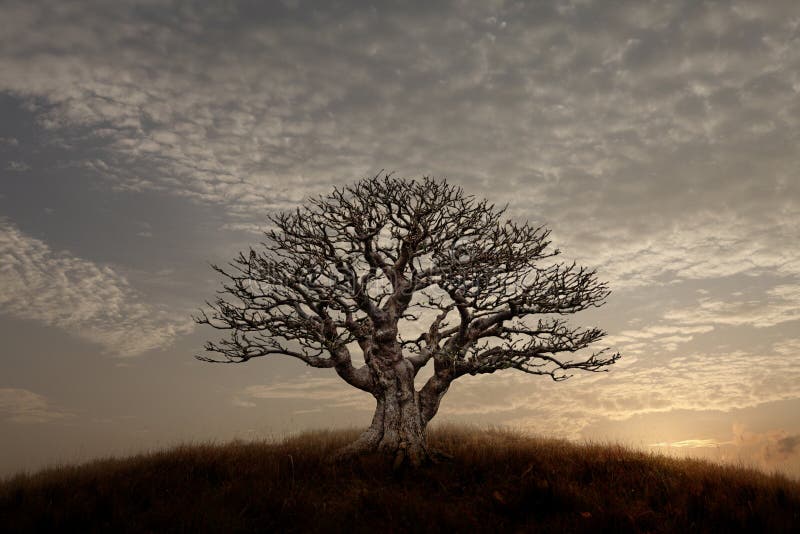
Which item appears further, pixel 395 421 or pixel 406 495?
pixel 395 421

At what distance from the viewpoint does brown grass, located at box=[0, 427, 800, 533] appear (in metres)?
9.58

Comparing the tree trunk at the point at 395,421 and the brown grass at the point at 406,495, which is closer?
the brown grass at the point at 406,495

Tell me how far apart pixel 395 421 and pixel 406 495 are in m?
4.35

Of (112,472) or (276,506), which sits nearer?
(276,506)

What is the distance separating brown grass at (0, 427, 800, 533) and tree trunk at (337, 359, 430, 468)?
0.95 metres

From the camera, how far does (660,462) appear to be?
13820 mm

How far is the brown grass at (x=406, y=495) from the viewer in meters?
9.58

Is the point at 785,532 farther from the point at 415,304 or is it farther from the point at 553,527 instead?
the point at 415,304

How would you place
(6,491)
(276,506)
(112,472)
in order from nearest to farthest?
(276,506) < (6,491) < (112,472)

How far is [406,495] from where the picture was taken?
11.2 m

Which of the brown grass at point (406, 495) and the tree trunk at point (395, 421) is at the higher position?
the tree trunk at point (395, 421)

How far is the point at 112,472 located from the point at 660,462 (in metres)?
13.9

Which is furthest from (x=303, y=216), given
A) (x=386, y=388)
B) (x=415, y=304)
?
(x=386, y=388)

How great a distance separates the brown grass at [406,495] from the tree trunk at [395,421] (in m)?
0.95
